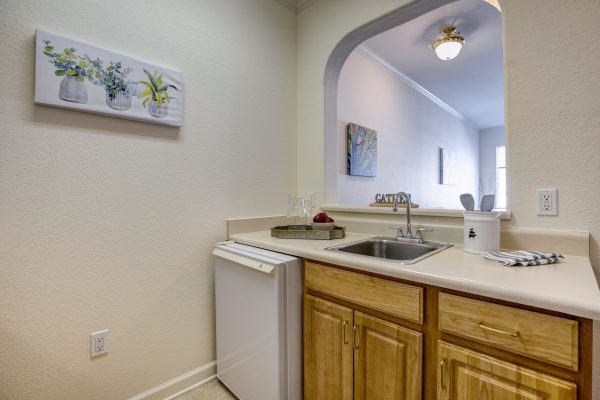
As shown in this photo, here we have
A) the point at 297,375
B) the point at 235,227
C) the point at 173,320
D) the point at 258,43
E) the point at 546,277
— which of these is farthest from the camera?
the point at 258,43

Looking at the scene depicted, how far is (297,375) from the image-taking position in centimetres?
134

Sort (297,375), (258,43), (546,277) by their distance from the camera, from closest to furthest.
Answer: (546,277) → (297,375) → (258,43)

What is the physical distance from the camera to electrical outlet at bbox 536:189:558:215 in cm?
117

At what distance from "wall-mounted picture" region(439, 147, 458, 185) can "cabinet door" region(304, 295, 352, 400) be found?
398cm

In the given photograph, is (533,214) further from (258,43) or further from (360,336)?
(258,43)

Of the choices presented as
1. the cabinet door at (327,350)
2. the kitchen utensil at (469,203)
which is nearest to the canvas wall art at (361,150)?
the kitchen utensil at (469,203)

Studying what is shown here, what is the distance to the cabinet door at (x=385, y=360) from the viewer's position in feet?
3.25

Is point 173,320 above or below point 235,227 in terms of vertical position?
below

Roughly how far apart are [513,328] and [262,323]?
0.98m

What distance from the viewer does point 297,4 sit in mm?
2186

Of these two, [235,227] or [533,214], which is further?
[235,227]

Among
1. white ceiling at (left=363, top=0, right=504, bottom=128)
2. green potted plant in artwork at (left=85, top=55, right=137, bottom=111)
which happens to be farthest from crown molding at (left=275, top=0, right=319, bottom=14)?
green potted plant in artwork at (left=85, top=55, right=137, bottom=111)

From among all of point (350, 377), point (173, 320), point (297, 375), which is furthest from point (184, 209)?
point (350, 377)

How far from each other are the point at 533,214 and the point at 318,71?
5.25ft
